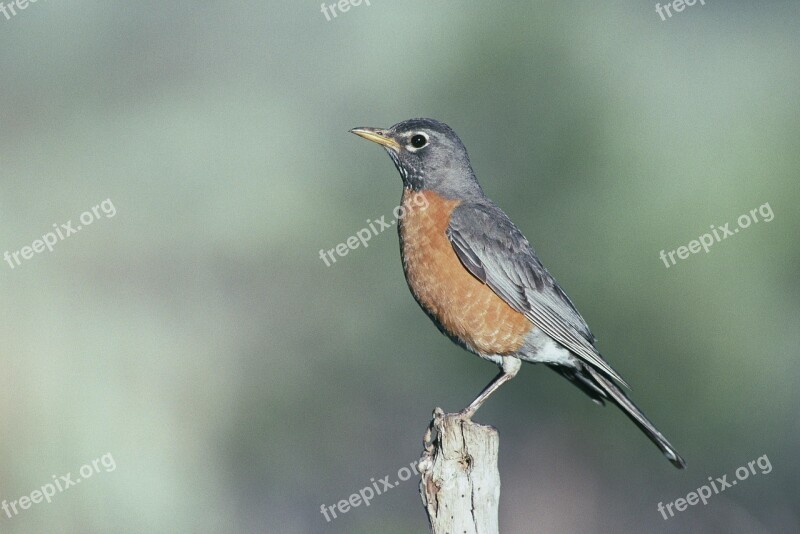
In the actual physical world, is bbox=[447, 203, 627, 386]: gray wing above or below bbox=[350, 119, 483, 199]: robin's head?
below

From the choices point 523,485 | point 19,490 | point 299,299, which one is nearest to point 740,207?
point 523,485

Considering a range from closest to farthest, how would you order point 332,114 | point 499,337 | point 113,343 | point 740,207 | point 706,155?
point 499,337 → point 113,343 → point 740,207 → point 706,155 → point 332,114

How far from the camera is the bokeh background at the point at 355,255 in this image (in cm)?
950

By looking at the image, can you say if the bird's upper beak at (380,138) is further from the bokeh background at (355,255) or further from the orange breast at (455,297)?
the bokeh background at (355,255)

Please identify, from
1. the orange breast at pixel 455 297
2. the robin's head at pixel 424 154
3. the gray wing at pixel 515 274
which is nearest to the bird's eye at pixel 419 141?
the robin's head at pixel 424 154

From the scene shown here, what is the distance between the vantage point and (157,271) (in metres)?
11.7

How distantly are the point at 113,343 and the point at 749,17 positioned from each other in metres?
10.8

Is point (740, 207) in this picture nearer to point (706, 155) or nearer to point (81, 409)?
point (706, 155)

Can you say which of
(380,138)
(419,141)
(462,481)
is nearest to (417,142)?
(419,141)

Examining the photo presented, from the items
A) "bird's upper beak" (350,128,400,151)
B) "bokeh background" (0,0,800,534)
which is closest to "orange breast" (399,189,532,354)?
"bird's upper beak" (350,128,400,151)

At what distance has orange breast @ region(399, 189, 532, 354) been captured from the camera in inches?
224

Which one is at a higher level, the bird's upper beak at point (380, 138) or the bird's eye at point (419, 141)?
the bird's upper beak at point (380, 138)

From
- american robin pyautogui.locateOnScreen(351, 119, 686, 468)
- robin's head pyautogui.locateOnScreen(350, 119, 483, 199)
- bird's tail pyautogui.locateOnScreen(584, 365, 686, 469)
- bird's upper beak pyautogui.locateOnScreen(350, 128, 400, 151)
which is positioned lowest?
bird's tail pyautogui.locateOnScreen(584, 365, 686, 469)

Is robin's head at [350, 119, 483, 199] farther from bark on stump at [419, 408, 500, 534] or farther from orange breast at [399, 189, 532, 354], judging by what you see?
bark on stump at [419, 408, 500, 534]
